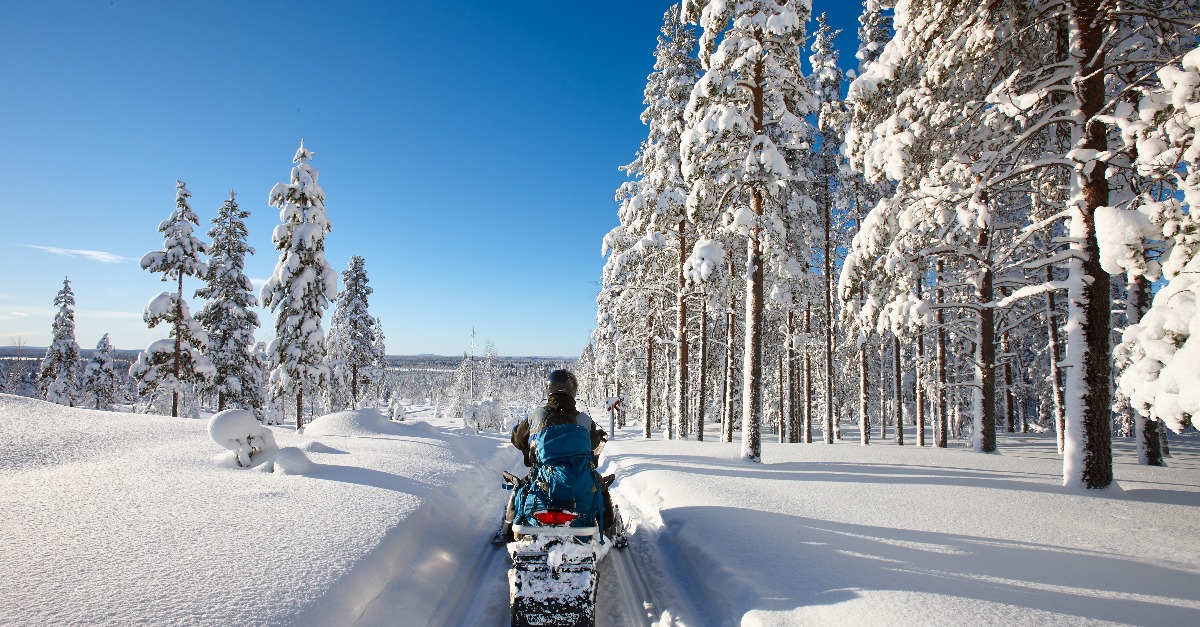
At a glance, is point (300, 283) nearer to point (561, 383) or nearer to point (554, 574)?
point (561, 383)

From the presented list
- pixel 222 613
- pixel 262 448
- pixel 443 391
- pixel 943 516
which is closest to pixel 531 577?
pixel 222 613

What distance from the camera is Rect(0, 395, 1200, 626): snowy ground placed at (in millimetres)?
3891

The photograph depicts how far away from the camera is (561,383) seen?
220 inches

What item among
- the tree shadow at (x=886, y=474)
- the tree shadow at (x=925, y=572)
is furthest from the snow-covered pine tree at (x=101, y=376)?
the tree shadow at (x=925, y=572)

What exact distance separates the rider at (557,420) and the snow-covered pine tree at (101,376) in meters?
61.0

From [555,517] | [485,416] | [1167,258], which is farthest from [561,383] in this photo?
[485,416]

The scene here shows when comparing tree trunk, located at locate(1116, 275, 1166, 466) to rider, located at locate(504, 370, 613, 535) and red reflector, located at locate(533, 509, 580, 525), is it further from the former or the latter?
red reflector, located at locate(533, 509, 580, 525)

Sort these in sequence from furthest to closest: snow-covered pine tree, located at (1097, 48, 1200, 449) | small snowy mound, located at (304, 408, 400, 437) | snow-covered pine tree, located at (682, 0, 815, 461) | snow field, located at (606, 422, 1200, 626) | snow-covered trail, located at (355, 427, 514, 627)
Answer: small snowy mound, located at (304, 408, 400, 437)
snow-covered pine tree, located at (682, 0, 815, 461)
snow-covered trail, located at (355, 427, 514, 627)
snow field, located at (606, 422, 1200, 626)
snow-covered pine tree, located at (1097, 48, 1200, 449)

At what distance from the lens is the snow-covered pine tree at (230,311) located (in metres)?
26.4

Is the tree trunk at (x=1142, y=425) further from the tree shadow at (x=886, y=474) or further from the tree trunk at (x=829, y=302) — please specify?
the tree trunk at (x=829, y=302)

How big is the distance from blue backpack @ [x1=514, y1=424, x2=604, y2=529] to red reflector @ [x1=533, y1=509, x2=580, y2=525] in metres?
0.13

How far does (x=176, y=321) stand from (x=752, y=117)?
27521 millimetres

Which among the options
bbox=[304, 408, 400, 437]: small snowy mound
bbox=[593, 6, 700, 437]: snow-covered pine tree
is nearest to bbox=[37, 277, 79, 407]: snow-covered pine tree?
bbox=[304, 408, 400, 437]: small snowy mound

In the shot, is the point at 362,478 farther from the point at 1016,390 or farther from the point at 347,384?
the point at 1016,390
